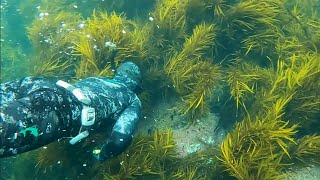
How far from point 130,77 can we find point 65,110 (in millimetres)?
1817

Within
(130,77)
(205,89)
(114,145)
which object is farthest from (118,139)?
(205,89)

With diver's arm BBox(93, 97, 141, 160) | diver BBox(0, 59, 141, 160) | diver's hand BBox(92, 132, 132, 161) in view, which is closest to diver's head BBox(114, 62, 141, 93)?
diver BBox(0, 59, 141, 160)

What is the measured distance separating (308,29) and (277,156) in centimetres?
306

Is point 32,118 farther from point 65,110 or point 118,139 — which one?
point 118,139

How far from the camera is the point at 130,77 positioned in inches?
186

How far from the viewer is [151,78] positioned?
5.55 meters

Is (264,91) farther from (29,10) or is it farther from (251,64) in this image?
(29,10)

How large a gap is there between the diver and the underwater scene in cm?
61

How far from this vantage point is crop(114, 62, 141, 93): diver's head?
15.3 feet

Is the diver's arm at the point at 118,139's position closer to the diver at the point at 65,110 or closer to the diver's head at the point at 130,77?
the diver at the point at 65,110

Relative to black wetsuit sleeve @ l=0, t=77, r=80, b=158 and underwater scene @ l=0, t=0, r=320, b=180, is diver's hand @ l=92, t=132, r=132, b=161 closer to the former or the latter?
underwater scene @ l=0, t=0, r=320, b=180

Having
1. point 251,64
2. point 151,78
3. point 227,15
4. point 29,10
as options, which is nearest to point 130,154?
point 151,78

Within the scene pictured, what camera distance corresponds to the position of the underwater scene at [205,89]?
4.23 metres

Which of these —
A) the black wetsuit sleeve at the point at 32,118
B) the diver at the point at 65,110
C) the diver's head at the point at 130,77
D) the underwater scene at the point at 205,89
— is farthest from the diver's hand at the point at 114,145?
the diver's head at the point at 130,77
